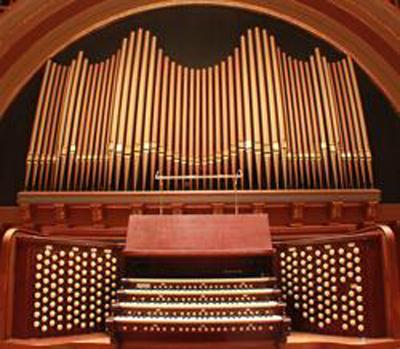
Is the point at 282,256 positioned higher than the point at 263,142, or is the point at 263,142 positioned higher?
the point at 263,142

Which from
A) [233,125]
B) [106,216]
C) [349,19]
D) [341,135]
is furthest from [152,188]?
[349,19]

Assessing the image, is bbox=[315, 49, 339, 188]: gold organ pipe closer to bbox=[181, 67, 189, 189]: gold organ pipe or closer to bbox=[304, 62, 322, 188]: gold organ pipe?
bbox=[304, 62, 322, 188]: gold organ pipe

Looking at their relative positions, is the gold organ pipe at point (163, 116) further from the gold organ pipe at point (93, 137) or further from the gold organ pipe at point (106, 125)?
the gold organ pipe at point (93, 137)

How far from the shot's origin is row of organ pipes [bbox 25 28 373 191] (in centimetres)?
464

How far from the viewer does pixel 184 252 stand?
3621mm

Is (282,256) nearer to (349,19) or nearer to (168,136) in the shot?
(168,136)

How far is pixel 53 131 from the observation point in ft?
16.1

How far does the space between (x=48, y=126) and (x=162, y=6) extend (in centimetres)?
191

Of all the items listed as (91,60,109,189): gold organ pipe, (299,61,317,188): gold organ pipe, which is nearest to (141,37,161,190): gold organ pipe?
(91,60,109,189): gold organ pipe

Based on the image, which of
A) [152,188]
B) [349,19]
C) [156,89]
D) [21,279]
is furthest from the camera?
[349,19]

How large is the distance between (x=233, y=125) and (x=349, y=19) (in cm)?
184

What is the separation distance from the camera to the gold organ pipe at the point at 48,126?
186 inches

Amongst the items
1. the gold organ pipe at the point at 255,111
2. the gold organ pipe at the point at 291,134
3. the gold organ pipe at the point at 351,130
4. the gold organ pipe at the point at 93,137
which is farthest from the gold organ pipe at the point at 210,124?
the gold organ pipe at the point at 351,130

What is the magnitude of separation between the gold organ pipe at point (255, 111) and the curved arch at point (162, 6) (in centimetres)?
64
